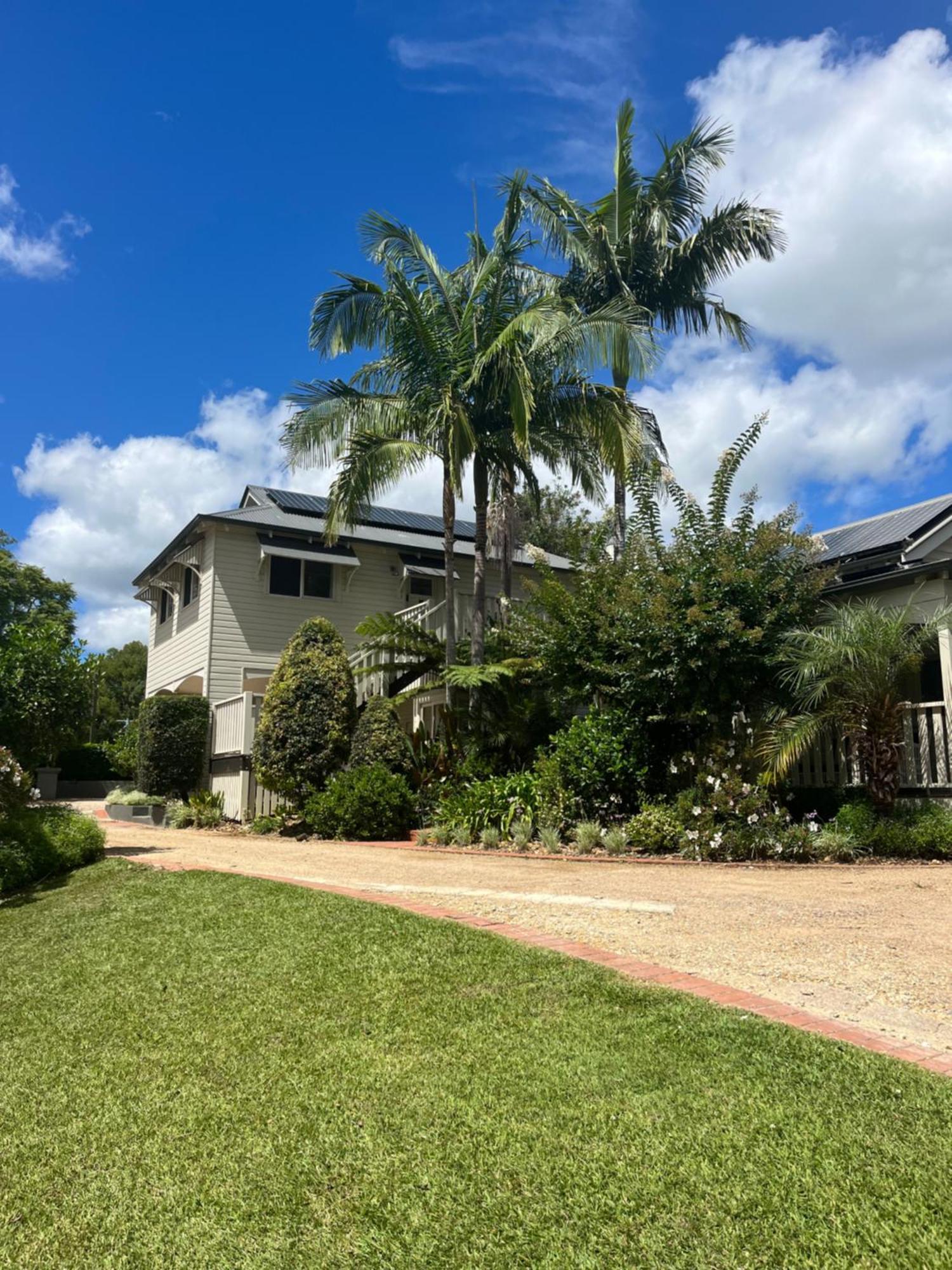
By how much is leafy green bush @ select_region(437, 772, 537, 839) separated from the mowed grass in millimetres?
7232

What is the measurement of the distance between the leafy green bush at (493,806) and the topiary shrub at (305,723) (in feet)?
8.08

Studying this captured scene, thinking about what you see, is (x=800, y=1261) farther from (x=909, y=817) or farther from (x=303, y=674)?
(x=303, y=674)

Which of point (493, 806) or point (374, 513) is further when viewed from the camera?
point (374, 513)

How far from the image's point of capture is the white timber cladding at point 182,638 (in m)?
20.6

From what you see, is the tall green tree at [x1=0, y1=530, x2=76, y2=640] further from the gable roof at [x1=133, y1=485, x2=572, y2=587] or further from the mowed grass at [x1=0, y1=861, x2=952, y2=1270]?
the mowed grass at [x1=0, y1=861, x2=952, y2=1270]

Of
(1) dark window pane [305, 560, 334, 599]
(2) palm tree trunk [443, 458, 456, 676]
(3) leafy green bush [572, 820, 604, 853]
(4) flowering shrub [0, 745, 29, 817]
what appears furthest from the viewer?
(1) dark window pane [305, 560, 334, 599]

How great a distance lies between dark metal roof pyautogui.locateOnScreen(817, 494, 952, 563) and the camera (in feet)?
48.3

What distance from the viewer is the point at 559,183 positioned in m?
18.8

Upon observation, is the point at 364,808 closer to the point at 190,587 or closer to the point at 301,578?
the point at 301,578

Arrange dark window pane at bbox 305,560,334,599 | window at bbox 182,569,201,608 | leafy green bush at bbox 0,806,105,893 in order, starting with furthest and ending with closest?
window at bbox 182,569,201,608 < dark window pane at bbox 305,560,334,599 < leafy green bush at bbox 0,806,105,893

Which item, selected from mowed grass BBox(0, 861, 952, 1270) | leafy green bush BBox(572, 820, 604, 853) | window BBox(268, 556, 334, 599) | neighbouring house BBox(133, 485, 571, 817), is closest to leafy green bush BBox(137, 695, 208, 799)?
neighbouring house BBox(133, 485, 571, 817)

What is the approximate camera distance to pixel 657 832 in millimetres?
10812

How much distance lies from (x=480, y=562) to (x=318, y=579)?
7395mm

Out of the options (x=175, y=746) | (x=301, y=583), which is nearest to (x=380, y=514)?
(x=301, y=583)
